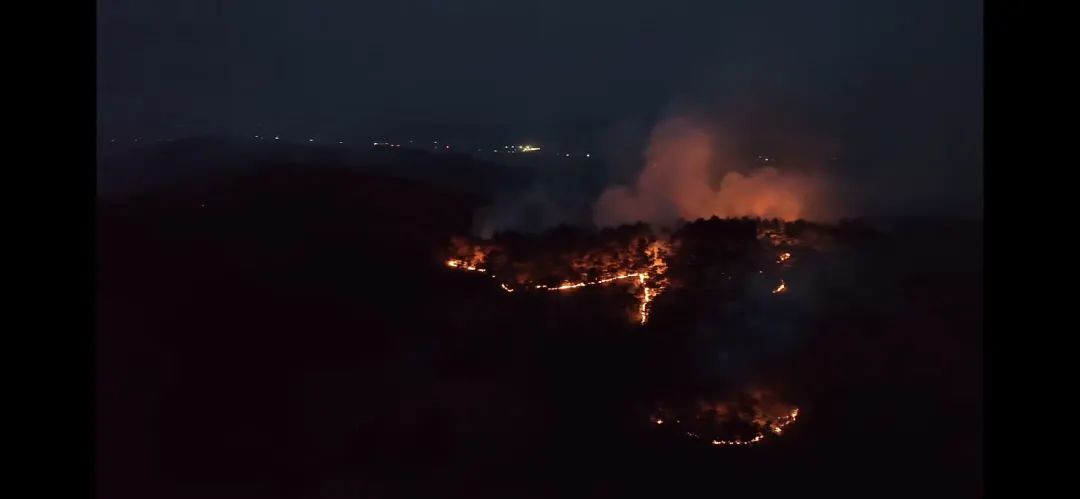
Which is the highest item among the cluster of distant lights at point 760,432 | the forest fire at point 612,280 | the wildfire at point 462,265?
the wildfire at point 462,265

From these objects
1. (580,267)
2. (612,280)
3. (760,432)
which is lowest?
(760,432)

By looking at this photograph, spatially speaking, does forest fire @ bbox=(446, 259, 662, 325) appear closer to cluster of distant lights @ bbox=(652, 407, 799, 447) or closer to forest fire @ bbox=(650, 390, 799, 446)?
forest fire @ bbox=(650, 390, 799, 446)

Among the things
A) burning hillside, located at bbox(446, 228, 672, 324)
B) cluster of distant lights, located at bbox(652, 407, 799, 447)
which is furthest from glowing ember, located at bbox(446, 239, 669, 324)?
cluster of distant lights, located at bbox(652, 407, 799, 447)

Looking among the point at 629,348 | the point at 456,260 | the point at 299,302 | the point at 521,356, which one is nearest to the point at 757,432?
the point at 629,348

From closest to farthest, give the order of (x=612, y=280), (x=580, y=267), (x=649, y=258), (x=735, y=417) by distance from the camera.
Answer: (x=735, y=417)
(x=612, y=280)
(x=580, y=267)
(x=649, y=258)

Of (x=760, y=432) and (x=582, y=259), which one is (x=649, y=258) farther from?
(x=760, y=432)

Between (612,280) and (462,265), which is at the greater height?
(462,265)

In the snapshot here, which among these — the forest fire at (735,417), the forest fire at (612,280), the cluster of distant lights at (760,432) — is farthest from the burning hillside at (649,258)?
the cluster of distant lights at (760,432)

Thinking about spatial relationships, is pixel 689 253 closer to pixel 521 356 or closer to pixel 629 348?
pixel 629 348

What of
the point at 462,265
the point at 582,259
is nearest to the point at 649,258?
the point at 582,259

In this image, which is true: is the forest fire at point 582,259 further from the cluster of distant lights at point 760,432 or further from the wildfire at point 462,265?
the cluster of distant lights at point 760,432

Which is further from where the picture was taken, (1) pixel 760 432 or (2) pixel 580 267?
(2) pixel 580 267
